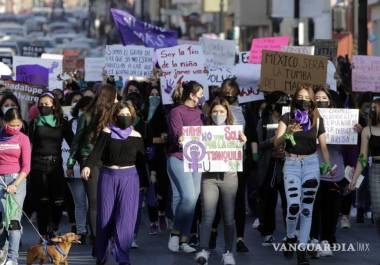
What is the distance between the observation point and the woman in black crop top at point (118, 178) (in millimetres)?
11719

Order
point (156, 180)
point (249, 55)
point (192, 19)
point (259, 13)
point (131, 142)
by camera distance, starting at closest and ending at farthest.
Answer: point (131, 142) → point (156, 180) → point (249, 55) → point (259, 13) → point (192, 19)

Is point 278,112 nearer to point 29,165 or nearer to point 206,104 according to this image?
point 206,104

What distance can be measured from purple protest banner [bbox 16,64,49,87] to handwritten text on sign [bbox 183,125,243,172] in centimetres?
841

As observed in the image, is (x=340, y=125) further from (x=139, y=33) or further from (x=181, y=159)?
(x=139, y=33)

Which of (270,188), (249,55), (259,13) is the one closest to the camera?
(270,188)

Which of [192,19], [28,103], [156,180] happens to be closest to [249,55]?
[28,103]

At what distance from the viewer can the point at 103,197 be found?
11.8 m

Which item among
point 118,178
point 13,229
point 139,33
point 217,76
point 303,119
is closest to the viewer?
point 118,178

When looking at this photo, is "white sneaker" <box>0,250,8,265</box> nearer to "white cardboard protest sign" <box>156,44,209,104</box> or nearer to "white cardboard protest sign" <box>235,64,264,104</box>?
"white cardboard protest sign" <box>156,44,209,104</box>

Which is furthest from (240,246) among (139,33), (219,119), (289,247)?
(139,33)

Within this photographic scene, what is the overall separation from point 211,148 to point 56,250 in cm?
177

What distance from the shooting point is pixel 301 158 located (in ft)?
39.7

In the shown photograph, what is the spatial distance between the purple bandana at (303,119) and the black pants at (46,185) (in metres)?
2.62

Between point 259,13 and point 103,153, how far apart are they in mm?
40257
